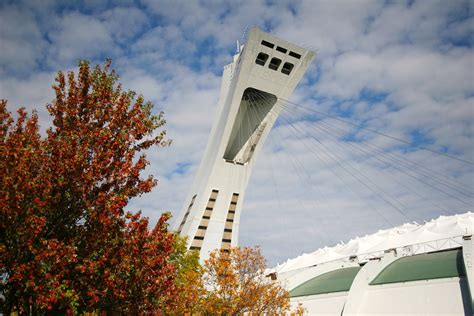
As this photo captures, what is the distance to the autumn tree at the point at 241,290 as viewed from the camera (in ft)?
53.4

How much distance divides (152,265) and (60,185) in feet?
7.69

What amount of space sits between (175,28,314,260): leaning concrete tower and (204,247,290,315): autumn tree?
1383 cm

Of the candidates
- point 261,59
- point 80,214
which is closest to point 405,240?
point 261,59

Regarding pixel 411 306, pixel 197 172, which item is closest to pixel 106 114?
pixel 411 306

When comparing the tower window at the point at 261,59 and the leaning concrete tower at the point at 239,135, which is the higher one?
the tower window at the point at 261,59

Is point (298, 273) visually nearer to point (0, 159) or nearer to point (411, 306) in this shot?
point (411, 306)

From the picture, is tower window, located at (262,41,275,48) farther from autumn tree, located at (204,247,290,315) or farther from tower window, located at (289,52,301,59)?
autumn tree, located at (204,247,290,315)

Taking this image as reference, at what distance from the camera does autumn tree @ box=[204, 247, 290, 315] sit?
1627 cm

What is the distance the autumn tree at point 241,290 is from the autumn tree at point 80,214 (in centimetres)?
927

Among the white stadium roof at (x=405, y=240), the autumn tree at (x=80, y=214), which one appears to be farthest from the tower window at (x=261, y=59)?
the autumn tree at (x=80, y=214)

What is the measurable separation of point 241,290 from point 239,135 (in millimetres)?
21272

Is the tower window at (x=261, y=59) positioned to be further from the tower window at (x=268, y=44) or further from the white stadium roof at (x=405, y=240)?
the white stadium roof at (x=405, y=240)

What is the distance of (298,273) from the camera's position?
25.9 meters

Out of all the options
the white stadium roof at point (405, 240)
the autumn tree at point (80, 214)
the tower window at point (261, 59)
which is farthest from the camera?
the tower window at point (261, 59)
